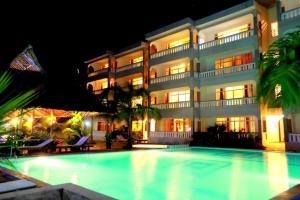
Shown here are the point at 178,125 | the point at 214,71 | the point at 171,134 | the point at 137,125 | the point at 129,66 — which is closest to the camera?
the point at 214,71

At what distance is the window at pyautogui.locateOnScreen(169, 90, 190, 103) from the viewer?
26330 mm

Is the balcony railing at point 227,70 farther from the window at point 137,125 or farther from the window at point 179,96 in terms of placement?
the window at point 137,125

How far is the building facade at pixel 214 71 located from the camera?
20.6 m

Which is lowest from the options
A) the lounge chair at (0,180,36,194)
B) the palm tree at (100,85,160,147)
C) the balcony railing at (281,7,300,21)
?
the lounge chair at (0,180,36,194)

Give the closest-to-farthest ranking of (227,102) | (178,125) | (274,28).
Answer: (227,102) → (274,28) → (178,125)

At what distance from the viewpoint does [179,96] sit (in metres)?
27.1

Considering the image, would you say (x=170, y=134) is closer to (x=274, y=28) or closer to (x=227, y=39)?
(x=227, y=39)

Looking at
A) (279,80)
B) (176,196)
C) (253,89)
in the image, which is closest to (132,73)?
(253,89)

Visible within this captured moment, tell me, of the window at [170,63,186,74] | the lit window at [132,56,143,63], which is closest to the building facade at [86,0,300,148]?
the window at [170,63,186,74]

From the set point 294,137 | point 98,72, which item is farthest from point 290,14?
point 98,72

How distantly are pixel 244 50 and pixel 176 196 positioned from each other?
59.7 feet

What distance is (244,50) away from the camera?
2227 cm

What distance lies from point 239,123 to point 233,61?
5.49 metres

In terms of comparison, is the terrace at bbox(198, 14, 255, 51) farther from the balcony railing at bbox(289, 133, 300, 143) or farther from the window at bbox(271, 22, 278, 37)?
the balcony railing at bbox(289, 133, 300, 143)
